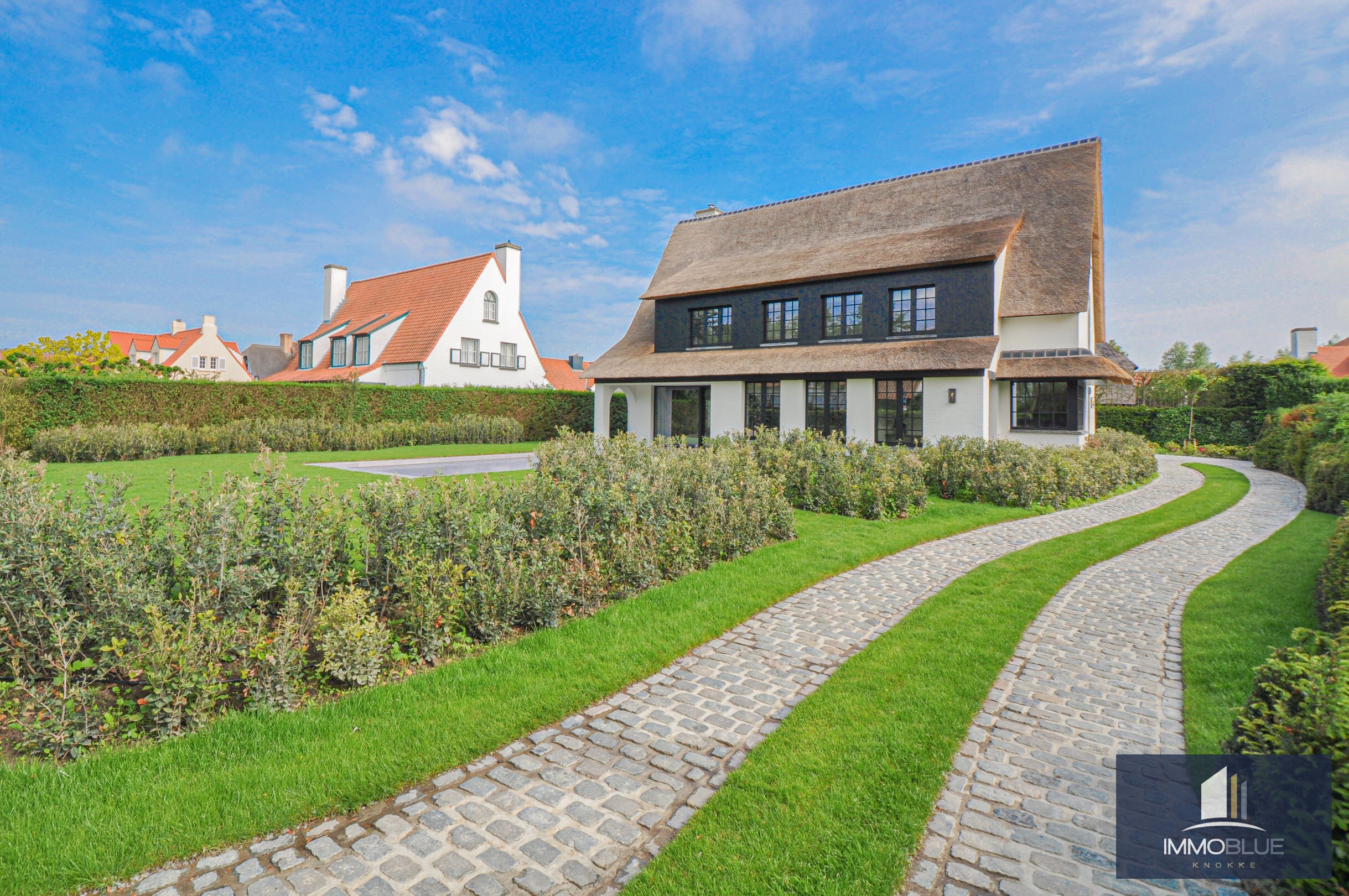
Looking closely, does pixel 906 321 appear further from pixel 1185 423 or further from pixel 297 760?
pixel 1185 423

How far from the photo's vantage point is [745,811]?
3.13 metres

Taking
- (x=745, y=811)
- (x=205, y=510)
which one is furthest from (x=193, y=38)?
(x=745, y=811)

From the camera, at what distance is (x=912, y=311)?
19453 millimetres

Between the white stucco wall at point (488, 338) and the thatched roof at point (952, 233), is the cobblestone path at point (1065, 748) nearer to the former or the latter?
the thatched roof at point (952, 233)

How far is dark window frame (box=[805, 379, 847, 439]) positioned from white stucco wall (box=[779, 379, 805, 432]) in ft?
0.45

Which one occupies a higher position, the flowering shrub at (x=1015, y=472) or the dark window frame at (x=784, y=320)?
the dark window frame at (x=784, y=320)

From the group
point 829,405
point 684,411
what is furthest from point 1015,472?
point 684,411

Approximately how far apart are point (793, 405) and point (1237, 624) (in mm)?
14754

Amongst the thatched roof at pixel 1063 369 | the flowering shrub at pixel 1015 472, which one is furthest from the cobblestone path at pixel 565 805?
the thatched roof at pixel 1063 369

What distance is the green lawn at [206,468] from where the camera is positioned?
10625 millimetres

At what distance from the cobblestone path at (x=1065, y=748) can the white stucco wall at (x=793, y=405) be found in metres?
12.8

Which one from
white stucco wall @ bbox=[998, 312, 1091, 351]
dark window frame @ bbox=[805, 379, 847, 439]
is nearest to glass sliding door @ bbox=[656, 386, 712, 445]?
dark window frame @ bbox=[805, 379, 847, 439]

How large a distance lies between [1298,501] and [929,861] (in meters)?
17.5

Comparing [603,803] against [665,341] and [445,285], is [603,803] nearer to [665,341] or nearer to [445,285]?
[665,341]
